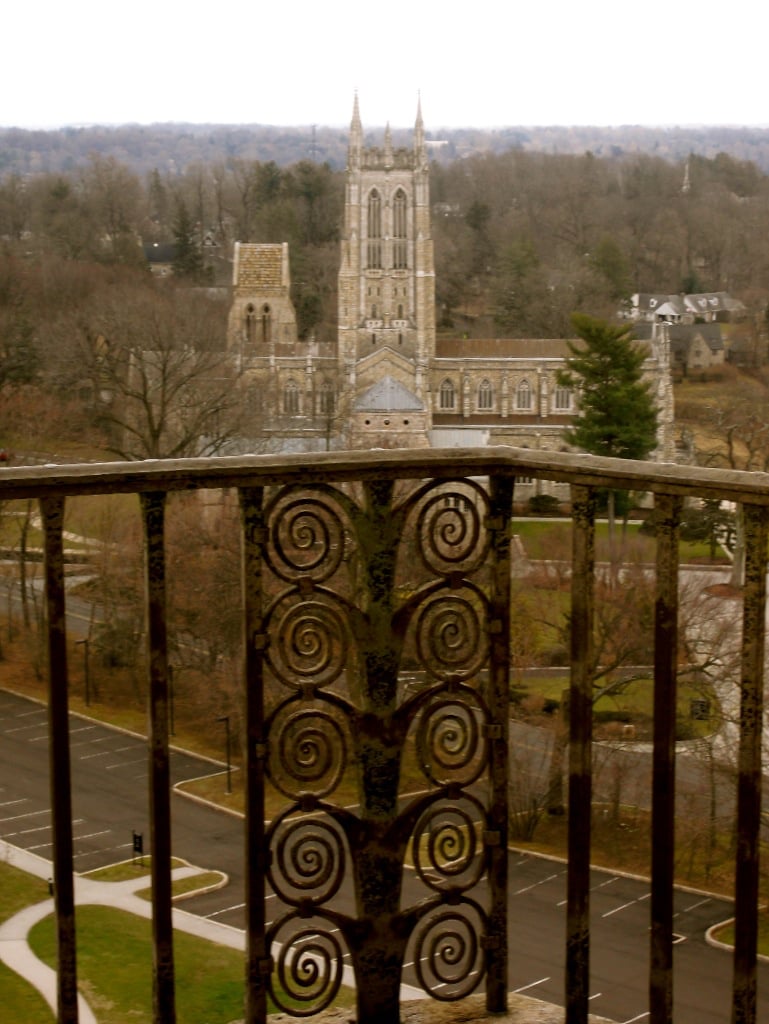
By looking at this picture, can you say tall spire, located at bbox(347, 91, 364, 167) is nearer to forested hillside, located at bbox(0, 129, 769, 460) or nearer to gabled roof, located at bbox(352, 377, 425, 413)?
forested hillside, located at bbox(0, 129, 769, 460)

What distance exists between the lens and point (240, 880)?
1811cm

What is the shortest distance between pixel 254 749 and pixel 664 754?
3.62ft

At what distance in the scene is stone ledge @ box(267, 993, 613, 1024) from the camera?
4.12 metres

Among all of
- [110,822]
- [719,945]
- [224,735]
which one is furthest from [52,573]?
[224,735]

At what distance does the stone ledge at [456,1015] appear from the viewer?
4.12 metres

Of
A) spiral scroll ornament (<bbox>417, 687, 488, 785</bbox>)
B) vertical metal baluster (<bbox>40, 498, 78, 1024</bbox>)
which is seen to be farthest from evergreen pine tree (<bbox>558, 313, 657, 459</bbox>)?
vertical metal baluster (<bbox>40, 498, 78, 1024</bbox>)

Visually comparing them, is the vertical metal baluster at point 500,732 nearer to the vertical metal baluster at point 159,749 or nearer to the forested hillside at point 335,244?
the vertical metal baluster at point 159,749

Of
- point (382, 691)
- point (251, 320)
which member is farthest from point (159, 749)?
point (251, 320)

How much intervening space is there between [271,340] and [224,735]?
4083cm

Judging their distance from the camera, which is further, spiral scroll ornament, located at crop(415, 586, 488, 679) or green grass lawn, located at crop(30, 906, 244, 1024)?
green grass lawn, located at crop(30, 906, 244, 1024)

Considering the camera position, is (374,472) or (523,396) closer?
(374,472)

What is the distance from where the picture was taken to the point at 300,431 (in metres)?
42.8

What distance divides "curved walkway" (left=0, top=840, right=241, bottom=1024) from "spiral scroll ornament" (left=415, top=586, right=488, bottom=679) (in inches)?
358

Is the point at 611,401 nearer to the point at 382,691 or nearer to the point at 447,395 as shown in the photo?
the point at 447,395
